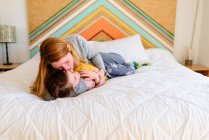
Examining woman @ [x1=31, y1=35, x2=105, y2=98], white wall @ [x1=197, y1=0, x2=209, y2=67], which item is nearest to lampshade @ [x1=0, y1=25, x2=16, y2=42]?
woman @ [x1=31, y1=35, x2=105, y2=98]

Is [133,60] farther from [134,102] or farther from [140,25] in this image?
[134,102]

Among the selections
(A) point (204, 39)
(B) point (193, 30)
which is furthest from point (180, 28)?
(A) point (204, 39)

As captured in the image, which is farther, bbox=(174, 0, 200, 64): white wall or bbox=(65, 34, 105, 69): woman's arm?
bbox=(174, 0, 200, 64): white wall

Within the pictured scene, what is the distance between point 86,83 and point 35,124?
17.1 inches

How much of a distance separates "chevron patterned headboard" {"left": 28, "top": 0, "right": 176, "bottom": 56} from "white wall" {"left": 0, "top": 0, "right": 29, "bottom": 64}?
0.26ft

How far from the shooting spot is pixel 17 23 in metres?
2.25

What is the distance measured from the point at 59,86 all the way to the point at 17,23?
1637 mm

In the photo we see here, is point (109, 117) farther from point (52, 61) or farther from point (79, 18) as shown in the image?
point (79, 18)

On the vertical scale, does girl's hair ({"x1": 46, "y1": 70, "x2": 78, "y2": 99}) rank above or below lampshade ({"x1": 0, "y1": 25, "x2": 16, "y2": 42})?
below

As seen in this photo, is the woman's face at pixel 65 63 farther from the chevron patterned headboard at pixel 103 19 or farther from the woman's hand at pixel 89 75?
the chevron patterned headboard at pixel 103 19

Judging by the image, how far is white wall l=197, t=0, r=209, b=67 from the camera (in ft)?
7.91

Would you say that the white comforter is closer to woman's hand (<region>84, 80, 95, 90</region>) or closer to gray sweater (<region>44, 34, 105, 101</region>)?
woman's hand (<region>84, 80, 95, 90</region>)

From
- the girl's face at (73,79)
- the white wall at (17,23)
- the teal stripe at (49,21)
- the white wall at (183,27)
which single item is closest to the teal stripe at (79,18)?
the teal stripe at (49,21)

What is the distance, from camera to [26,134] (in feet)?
2.31
